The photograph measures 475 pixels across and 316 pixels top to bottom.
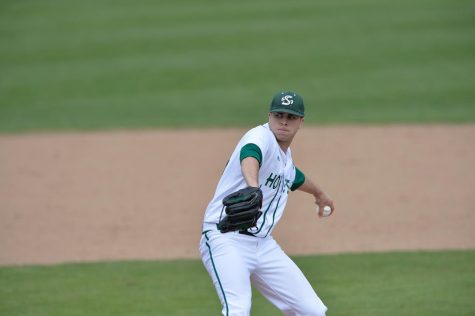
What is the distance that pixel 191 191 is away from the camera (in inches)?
495

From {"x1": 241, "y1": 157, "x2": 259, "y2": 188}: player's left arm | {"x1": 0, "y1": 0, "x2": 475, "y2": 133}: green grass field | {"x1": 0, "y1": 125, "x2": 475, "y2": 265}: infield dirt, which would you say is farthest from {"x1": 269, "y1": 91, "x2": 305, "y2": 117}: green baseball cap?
{"x1": 0, "y1": 0, "x2": 475, "y2": 133}: green grass field

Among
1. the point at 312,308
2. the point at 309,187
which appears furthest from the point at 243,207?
the point at 309,187

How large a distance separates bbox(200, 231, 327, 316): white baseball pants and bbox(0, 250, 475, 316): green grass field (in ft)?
5.77

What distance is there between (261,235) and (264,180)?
15.7 inches

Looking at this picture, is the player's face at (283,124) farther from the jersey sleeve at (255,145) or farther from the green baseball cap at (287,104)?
the jersey sleeve at (255,145)

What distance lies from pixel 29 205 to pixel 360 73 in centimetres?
968

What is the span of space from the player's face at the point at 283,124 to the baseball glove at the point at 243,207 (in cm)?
68

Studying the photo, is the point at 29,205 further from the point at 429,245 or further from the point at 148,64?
the point at 148,64

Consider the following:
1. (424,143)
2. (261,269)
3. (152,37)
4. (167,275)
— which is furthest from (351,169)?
(152,37)

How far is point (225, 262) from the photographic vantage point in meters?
5.96

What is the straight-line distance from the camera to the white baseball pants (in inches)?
233

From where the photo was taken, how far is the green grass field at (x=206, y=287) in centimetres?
795

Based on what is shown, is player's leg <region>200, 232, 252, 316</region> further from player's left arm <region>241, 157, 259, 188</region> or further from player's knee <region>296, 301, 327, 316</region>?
player's left arm <region>241, 157, 259, 188</region>

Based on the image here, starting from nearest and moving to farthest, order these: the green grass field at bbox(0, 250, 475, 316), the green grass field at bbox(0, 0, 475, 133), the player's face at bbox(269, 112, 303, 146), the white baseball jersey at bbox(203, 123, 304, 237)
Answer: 1. the white baseball jersey at bbox(203, 123, 304, 237)
2. the player's face at bbox(269, 112, 303, 146)
3. the green grass field at bbox(0, 250, 475, 316)
4. the green grass field at bbox(0, 0, 475, 133)
